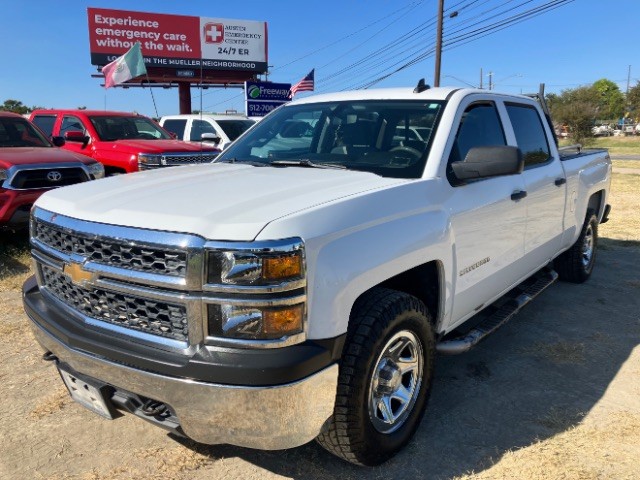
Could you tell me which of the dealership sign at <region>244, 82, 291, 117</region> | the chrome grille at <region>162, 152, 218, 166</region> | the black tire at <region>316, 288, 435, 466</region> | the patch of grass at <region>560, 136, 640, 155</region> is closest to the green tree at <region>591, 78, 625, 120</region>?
the patch of grass at <region>560, 136, 640, 155</region>

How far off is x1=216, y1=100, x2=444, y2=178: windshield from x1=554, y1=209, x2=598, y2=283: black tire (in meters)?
Answer: 3.01

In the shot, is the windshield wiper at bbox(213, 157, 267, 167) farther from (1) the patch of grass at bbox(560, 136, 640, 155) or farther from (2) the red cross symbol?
(1) the patch of grass at bbox(560, 136, 640, 155)

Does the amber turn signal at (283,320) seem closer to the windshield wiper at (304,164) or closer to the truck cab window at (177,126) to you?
the windshield wiper at (304,164)

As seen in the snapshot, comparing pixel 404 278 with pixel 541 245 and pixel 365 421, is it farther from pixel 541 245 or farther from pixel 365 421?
pixel 541 245

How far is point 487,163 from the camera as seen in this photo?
292 cm

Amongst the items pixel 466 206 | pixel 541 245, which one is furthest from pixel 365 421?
pixel 541 245

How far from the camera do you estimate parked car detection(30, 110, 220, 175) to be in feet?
26.9

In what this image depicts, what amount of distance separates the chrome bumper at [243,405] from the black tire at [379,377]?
150mm

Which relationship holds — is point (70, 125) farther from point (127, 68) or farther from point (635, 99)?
point (635, 99)

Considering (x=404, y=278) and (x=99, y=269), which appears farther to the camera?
(x=404, y=278)

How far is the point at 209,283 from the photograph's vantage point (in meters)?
2.06

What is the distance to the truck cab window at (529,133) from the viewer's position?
411 cm

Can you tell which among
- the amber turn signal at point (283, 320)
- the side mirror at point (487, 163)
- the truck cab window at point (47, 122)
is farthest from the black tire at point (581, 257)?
the truck cab window at point (47, 122)

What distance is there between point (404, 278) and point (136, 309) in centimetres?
138
